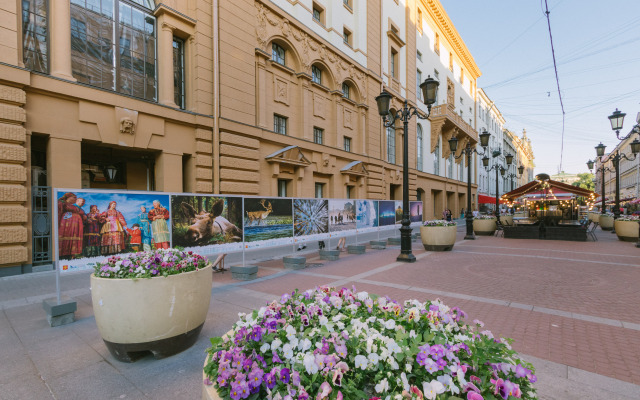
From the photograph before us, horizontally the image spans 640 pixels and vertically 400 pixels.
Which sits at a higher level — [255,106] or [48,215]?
[255,106]

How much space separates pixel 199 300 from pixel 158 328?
18.4 inches

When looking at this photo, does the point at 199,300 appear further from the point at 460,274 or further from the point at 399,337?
the point at 460,274

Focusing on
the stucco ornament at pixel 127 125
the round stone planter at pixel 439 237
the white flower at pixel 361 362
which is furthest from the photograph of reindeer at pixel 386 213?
the white flower at pixel 361 362

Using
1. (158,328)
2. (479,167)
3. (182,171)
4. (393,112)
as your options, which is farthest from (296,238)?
(479,167)

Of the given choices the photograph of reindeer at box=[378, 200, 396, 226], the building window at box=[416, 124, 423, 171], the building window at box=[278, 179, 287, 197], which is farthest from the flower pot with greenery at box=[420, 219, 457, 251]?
the building window at box=[416, 124, 423, 171]

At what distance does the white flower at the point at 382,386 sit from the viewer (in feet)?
4.62

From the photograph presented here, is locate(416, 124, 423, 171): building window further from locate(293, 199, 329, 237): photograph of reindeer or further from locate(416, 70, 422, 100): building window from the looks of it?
locate(293, 199, 329, 237): photograph of reindeer

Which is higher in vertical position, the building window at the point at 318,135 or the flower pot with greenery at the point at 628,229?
the building window at the point at 318,135

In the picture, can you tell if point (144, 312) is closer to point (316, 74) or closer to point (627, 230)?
point (316, 74)

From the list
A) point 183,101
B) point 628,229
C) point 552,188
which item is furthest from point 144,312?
point 552,188

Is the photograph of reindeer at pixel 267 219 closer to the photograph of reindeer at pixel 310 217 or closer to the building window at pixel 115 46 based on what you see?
the photograph of reindeer at pixel 310 217

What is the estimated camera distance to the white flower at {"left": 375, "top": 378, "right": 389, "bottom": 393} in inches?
55.5

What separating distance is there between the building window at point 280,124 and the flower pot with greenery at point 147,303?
12439mm

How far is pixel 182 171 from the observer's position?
11.7 m
